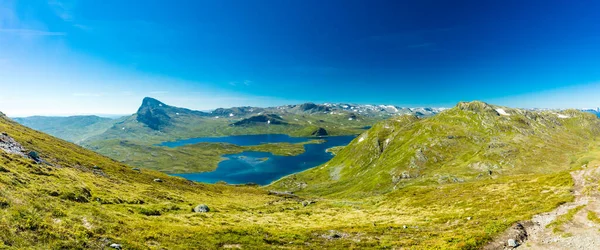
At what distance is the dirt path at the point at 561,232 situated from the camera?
91.2 feet

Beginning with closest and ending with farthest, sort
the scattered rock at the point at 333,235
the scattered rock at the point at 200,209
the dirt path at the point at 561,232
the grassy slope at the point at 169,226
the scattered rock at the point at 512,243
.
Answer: the grassy slope at the point at 169,226, the dirt path at the point at 561,232, the scattered rock at the point at 512,243, the scattered rock at the point at 333,235, the scattered rock at the point at 200,209

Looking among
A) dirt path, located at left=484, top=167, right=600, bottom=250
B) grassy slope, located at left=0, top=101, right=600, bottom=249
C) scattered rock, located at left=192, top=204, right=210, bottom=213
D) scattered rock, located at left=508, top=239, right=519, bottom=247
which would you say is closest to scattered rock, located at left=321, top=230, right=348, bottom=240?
grassy slope, located at left=0, top=101, right=600, bottom=249

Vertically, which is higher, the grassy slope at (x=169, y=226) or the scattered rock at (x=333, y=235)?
the grassy slope at (x=169, y=226)

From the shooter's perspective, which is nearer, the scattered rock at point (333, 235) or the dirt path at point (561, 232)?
the dirt path at point (561, 232)

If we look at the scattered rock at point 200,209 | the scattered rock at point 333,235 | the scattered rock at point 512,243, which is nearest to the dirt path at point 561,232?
the scattered rock at point 512,243

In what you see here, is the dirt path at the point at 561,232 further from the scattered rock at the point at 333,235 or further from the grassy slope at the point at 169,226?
the scattered rock at the point at 333,235

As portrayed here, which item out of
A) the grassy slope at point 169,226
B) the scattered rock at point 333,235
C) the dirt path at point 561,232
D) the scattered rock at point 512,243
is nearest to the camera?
the grassy slope at point 169,226

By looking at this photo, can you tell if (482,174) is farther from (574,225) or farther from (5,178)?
(5,178)

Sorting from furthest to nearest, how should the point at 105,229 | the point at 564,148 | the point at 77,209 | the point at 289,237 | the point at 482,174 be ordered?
the point at 564,148 → the point at 482,174 → the point at 289,237 → the point at 77,209 → the point at 105,229

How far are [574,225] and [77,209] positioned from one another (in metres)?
68.1

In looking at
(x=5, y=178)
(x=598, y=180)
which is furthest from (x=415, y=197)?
(x=5, y=178)

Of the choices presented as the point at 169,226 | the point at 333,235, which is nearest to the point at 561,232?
the point at 333,235

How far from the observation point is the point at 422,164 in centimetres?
19862

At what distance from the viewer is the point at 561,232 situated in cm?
3044
